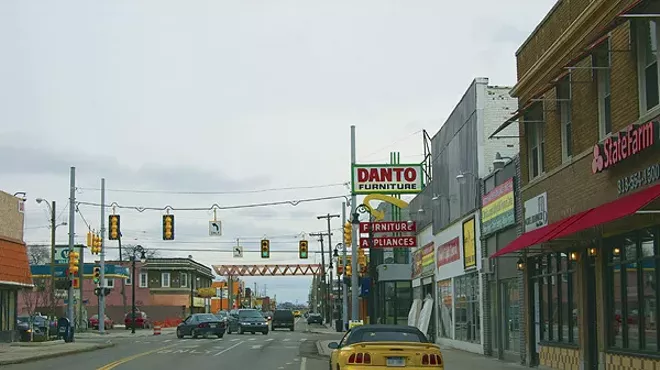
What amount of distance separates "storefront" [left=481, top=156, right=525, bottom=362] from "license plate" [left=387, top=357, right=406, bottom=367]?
32.5 ft

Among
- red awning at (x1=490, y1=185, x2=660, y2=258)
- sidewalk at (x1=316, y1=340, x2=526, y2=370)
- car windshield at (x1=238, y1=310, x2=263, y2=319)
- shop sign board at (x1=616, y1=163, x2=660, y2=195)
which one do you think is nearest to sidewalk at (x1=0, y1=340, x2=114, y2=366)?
sidewalk at (x1=316, y1=340, x2=526, y2=370)

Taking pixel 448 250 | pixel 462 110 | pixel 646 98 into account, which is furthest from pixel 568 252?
pixel 448 250

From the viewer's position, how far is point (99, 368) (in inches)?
1020

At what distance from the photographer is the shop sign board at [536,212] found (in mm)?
22875

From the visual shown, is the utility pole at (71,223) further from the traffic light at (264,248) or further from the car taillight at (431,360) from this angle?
the car taillight at (431,360)

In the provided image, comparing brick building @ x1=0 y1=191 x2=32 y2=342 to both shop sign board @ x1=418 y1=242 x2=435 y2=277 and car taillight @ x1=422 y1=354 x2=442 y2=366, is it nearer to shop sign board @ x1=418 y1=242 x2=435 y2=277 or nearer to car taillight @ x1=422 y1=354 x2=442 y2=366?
shop sign board @ x1=418 y1=242 x2=435 y2=277

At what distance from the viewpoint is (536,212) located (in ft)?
77.4

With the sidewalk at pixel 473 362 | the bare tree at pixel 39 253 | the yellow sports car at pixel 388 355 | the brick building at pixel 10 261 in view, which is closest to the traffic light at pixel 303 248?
the brick building at pixel 10 261

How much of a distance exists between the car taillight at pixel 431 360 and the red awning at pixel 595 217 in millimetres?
3548

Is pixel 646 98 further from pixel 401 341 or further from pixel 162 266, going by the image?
pixel 162 266

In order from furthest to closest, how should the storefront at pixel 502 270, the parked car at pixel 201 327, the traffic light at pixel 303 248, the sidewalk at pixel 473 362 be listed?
1. the traffic light at pixel 303 248
2. the parked car at pixel 201 327
3. the storefront at pixel 502 270
4. the sidewalk at pixel 473 362

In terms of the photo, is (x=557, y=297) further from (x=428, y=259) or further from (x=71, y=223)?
(x=71, y=223)

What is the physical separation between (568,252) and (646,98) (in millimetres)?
5965

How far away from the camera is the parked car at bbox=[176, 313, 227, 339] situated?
54.1m
